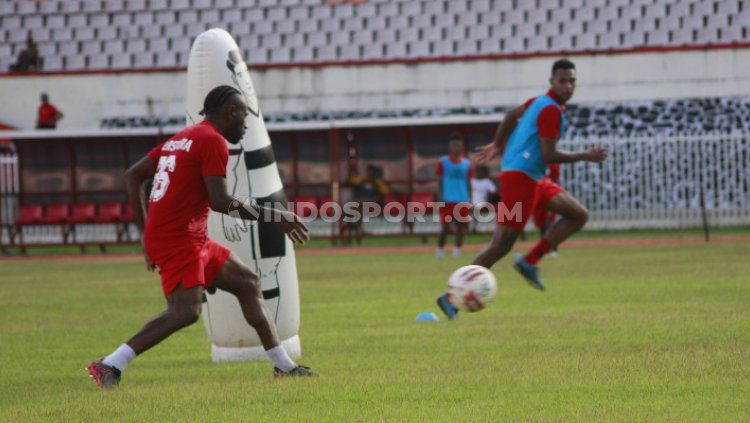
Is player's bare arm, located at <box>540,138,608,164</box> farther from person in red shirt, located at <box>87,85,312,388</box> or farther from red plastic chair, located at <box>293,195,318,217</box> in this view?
red plastic chair, located at <box>293,195,318,217</box>

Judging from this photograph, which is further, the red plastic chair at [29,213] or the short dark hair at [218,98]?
the red plastic chair at [29,213]

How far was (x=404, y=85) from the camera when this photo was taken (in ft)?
110

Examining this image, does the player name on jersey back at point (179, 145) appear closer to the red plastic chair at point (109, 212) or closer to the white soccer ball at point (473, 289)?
the white soccer ball at point (473, 289)

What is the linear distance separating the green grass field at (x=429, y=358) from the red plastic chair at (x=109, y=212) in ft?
38.9

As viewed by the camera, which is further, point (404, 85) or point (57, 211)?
point (404, 85)

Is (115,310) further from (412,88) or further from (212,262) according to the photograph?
(412,88)

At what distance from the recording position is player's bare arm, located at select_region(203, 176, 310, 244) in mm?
8141

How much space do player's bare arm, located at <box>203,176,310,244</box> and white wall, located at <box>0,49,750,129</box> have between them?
984 inches

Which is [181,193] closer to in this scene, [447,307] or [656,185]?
[447,307]

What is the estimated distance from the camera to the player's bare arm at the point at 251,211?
8141mm

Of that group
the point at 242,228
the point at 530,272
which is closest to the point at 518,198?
the point at 530,272

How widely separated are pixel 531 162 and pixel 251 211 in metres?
5.42

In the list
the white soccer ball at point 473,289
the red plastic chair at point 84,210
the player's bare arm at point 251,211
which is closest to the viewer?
the player's bare arm at point 251,211

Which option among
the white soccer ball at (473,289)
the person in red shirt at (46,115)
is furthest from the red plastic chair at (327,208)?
the white soccer ball at (473,289)
